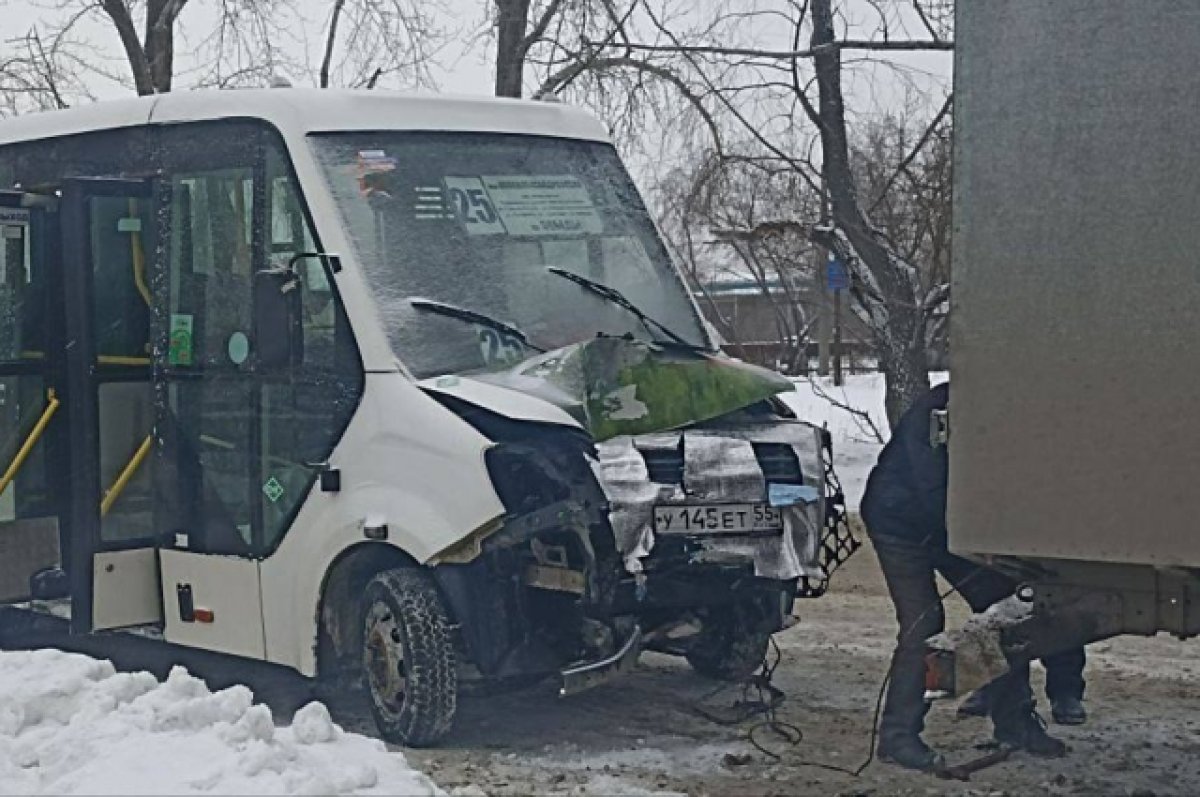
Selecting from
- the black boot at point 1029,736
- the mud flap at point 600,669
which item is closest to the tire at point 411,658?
the mud flap at point 600,669

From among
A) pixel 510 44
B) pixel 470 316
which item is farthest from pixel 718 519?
pixel 510 44

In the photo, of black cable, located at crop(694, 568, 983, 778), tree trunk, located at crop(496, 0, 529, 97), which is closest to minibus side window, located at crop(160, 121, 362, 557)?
black cable, located at crop(694, 568, 983, 778)

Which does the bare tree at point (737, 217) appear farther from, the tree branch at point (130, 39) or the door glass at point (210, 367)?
the tree branch at point (130, 39)

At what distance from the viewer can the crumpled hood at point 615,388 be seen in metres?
7.49

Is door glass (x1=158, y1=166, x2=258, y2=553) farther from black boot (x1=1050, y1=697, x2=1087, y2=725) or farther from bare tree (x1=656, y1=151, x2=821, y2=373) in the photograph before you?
bare tree (x1=656, y1=151, x2=821, y2=373)

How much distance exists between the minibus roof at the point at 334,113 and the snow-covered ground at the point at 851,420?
1.63 metres

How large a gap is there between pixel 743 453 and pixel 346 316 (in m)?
1.62

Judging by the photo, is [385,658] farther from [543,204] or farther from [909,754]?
[543,204]

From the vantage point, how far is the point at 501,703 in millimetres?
8648

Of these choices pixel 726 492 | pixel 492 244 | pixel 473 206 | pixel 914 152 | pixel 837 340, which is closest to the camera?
pixel 726 492

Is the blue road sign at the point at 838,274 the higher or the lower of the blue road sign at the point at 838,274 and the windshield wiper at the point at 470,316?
the higher

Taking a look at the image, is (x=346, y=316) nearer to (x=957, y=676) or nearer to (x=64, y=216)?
(x=64, y=216)

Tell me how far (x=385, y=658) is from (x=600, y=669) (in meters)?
0.84

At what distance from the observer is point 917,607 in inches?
294
